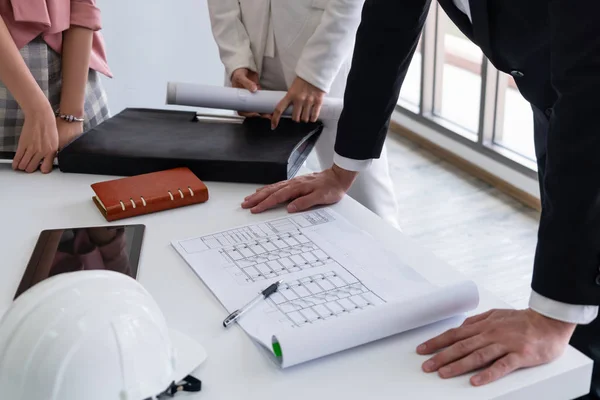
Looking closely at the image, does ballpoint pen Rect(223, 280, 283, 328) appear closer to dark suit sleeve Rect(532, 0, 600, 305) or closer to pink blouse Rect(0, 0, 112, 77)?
dark suit sleeve Rect(532, 0, 600, 305)

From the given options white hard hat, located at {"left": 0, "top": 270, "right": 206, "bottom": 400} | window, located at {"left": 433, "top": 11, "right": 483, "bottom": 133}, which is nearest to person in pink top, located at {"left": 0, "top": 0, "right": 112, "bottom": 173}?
white hard hat, located at {"left": 0, "top": 270, "right": 206, "bottom": 400}

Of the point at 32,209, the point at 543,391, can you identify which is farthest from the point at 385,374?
the point at 32,209

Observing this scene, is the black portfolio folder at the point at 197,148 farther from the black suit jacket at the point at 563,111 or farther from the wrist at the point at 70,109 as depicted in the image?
the black suit jacket at the point at 563,111

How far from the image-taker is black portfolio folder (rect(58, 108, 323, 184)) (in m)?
1.42

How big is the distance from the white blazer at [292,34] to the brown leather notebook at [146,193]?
583 mm

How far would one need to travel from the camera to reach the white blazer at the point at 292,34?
72.3 inches

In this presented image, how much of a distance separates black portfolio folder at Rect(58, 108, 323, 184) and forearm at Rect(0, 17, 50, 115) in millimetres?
128

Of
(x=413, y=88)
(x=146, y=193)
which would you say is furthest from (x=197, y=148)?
(x=413, y=88)

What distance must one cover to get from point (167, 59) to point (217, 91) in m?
1.64

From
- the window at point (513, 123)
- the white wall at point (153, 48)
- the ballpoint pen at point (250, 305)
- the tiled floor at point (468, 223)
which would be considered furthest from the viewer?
the window at point (513, 123)

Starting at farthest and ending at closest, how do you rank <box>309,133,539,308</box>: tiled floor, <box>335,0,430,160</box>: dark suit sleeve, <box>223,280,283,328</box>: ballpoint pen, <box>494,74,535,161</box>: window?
<box>494,74,535,161</box>: window
<box>309,133,539,308</box>: tiled floor
<box>335,0,430,160</box>: dark suit sleeve
<box>223,280,283,328</box>: ballpoint pen

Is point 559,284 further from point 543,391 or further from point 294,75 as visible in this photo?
point 294,75

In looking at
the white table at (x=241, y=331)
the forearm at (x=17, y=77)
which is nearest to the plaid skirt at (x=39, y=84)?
the forearm at (x=17, y=77)

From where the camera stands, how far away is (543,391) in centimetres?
86
